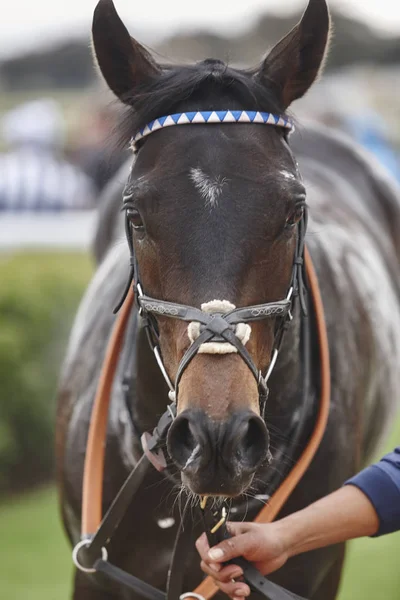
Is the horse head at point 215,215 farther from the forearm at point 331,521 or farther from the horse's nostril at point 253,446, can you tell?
the forearm at point 331,521

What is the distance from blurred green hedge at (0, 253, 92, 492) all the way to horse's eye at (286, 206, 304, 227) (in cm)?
414

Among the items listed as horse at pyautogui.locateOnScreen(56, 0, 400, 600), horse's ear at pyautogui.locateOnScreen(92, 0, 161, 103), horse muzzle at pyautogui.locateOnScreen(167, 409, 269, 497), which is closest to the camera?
horse muzzle at pyautogui.locateOnScreen(167, 409, 269, 497)

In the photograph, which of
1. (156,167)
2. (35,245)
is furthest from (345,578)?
(35,245)

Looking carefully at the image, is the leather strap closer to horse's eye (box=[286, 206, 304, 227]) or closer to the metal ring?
the metal ring

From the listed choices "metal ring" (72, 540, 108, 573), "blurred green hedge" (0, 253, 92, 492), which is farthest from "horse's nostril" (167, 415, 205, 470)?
"blurred green hedge" (0, 253, 92, 492)

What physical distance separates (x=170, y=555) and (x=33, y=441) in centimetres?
363

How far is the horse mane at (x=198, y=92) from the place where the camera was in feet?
8.31

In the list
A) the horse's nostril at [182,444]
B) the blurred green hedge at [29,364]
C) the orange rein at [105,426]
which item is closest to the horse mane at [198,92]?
the orange rein at [105,426]

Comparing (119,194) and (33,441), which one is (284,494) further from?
(33,441)

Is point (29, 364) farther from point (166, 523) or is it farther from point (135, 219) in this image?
point (135, 219)

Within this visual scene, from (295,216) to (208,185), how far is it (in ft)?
0.98

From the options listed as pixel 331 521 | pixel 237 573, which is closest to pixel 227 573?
pixel 237 573

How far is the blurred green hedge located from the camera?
248 inches

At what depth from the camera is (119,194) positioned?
5457 mm
